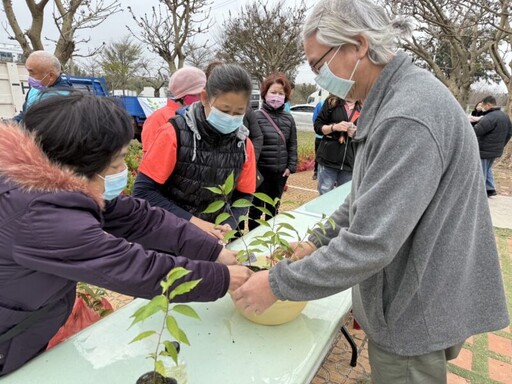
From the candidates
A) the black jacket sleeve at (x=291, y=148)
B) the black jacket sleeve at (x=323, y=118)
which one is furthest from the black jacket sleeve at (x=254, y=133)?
the black jacket sleeve at (x=323, y=118)

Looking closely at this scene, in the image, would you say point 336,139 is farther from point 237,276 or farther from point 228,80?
point 237,276

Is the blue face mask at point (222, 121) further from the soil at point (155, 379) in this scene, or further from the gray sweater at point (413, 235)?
the soil at point (155, 379)

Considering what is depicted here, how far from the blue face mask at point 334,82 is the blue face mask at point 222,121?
2.06 feet

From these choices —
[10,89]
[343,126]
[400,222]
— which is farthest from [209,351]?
[10,89]

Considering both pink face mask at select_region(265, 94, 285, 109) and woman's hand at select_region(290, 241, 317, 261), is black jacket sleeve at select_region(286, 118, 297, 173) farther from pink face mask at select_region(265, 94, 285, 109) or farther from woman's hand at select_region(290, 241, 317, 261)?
woman's hand at select_region(290, 241, 317, 261)

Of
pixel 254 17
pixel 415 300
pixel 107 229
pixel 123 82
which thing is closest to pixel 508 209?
pixel 415 300

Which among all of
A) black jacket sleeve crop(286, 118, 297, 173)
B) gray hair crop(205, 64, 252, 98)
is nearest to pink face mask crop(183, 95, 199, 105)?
gray hair crop(205, 64, 252, 98)

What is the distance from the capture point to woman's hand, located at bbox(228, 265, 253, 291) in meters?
1.07

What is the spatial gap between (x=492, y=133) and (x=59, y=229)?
6796 mm

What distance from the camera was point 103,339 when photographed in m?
1.04

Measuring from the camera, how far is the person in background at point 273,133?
141 inches

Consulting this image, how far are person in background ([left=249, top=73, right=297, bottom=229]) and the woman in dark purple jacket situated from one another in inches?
101

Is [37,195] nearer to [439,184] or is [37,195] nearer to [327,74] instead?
[327,74]

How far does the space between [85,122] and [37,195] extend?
0.65 ft
